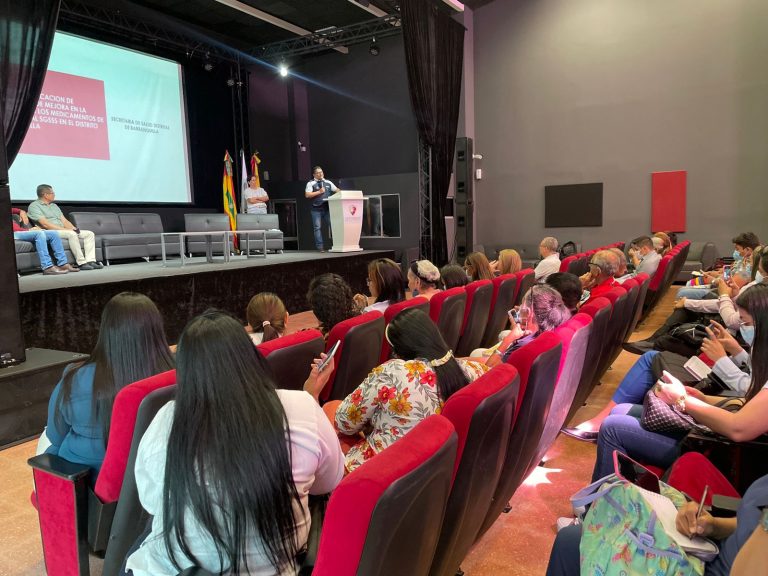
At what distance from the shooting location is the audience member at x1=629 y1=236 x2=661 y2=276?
4977mm

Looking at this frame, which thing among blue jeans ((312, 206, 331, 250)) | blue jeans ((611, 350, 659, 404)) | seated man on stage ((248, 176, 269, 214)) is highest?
seated man on stage ((248, 176, 269, 214))

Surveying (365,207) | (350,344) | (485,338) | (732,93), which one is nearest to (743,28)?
(732,93)

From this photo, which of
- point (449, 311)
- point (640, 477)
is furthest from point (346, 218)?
point (640, 477)

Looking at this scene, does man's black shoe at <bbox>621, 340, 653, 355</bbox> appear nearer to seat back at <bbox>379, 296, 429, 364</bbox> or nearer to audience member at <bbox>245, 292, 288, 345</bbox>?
seat back at <bbox>379, 296, 429, 364</bbox>

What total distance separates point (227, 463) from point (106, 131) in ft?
28.0

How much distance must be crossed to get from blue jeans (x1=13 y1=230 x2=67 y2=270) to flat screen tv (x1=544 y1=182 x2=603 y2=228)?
758 centimetres

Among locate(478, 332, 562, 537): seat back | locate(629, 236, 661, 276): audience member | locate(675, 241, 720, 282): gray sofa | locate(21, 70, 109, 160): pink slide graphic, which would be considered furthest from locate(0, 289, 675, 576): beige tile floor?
locate(675, 241, 720, 282): gray sofa

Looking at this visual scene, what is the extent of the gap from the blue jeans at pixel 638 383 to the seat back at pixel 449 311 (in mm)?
860

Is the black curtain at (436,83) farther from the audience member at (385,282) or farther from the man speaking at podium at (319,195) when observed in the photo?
the audience member at (385,282)

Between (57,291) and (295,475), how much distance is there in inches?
142

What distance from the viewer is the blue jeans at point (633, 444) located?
1851 mm

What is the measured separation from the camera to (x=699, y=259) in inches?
325

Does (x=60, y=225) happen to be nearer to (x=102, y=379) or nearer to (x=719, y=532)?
(x=102, y=379)

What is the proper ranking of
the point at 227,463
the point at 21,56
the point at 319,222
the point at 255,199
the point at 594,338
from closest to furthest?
the point at 227,463 → the point at 594,338 → the point at 21,56 → the point at 319,222 → the point at 255,199
